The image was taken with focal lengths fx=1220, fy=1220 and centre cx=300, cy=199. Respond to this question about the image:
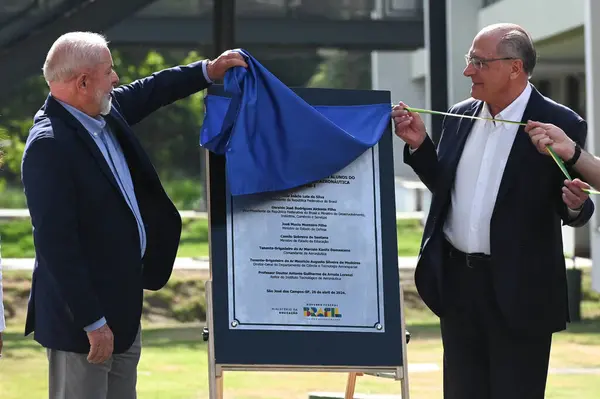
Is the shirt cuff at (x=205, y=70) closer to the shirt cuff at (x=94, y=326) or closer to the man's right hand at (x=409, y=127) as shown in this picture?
the man's right hand at (x=409, y=127)

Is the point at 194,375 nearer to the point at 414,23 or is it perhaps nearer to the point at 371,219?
the point at 371,219

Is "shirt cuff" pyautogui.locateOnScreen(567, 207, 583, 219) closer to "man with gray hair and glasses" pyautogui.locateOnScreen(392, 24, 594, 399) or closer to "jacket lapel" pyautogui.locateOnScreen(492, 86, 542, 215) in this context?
"man with gray hair and glasses" pyautogui.locateOnScreen(392, 24, 594, 399)

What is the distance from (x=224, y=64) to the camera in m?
5.12

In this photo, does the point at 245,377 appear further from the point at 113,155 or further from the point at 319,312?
the point at 113,155

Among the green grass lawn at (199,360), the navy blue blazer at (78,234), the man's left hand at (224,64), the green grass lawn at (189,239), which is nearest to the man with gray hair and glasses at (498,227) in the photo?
the man's left hand at (224,64)

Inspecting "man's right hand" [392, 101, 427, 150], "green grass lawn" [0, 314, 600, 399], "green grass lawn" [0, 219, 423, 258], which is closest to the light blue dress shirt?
"man's right hand" [392, 101, 427, 150]

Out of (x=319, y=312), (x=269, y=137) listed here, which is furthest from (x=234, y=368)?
(x=269, y=137)

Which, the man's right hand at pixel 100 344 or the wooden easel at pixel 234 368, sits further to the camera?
the wooden easel at pixel 234 368

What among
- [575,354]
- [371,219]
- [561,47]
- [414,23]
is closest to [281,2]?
[414,23]

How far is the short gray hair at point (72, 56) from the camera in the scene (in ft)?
14.4

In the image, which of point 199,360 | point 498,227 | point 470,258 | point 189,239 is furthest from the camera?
point 189,239

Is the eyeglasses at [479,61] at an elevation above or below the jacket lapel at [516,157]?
above

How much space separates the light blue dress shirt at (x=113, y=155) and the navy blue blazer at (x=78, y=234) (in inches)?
1.4

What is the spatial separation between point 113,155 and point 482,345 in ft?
5.55
